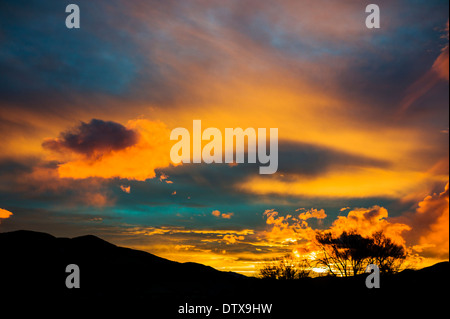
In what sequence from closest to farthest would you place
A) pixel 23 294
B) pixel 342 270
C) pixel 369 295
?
pixel 369 295 < pixel 23 294 < pixel 342 270

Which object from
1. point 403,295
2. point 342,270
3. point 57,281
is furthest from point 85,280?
point 403,295

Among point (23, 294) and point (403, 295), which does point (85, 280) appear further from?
point (403, 295)

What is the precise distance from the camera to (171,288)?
248ft

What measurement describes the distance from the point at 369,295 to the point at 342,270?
89.2 feet

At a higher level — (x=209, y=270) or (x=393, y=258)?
(x=393, y=258)

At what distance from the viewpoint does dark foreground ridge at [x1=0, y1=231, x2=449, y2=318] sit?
104 ft

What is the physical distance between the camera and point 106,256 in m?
89.7

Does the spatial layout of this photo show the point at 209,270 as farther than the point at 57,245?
Yes

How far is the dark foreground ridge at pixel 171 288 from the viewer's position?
31.6 metres
